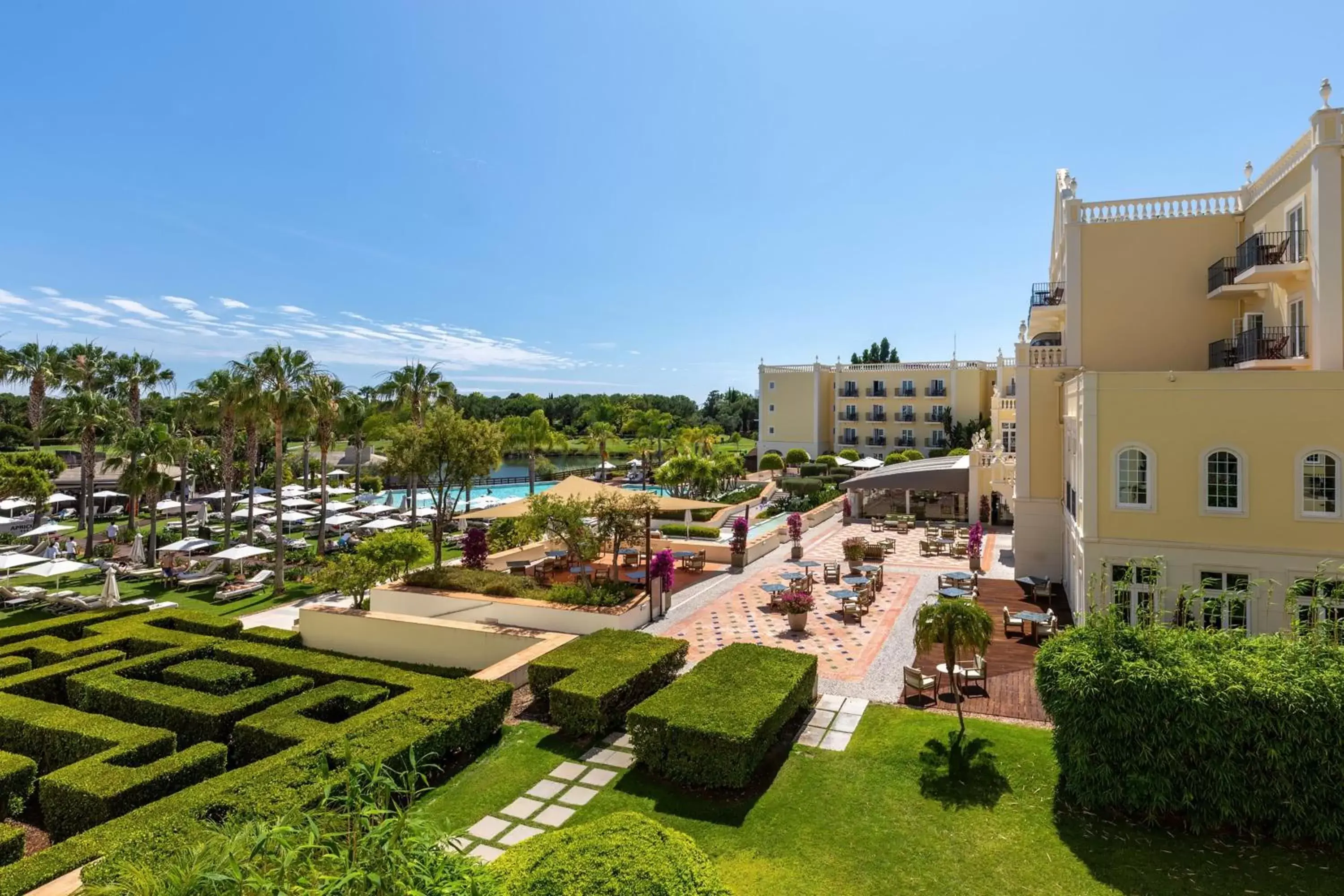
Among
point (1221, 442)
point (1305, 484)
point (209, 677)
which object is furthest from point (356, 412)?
point (1305, 484)

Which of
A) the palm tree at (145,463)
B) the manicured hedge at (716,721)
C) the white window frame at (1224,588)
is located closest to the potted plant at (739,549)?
the manicured hedge at (716,721)

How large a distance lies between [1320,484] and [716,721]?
1364 centimetres

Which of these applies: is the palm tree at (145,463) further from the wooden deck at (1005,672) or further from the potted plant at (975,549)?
the potted plant at (975,549)

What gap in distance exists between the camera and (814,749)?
11.3 metres

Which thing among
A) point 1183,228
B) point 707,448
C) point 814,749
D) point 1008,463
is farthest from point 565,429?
point 814,749

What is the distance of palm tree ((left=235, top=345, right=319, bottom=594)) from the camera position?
1000 inches

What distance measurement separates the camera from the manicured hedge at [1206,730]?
845 cm

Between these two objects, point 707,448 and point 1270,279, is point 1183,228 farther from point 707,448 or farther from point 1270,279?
point 707,448

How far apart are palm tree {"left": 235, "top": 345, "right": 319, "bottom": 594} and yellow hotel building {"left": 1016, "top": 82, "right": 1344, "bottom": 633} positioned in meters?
24.8

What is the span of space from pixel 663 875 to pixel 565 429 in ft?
317

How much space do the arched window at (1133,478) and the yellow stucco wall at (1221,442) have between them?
0.42 feet

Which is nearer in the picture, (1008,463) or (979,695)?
(979,695)

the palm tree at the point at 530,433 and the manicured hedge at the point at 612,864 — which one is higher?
the palm tree at the point at 530,433

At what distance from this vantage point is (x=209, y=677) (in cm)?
1363
